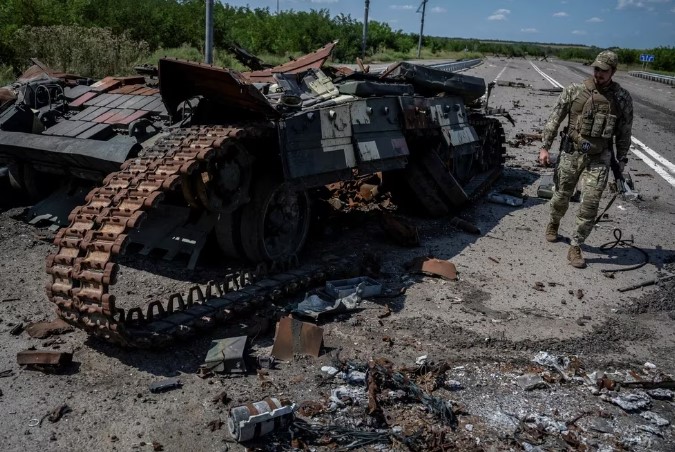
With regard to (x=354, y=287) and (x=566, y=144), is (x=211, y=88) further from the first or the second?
(x=566, y=144)

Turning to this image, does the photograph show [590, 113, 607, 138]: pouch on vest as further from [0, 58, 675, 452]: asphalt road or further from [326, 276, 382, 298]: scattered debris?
[326, 276, 382, 298]: scattered debris

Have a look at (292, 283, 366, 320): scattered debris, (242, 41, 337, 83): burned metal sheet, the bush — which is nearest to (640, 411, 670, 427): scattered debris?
(292, 283, 366, 320): scattered debris

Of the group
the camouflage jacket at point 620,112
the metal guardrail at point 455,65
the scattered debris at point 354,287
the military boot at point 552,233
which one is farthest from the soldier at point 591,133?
the metal guardrail at point 455,65

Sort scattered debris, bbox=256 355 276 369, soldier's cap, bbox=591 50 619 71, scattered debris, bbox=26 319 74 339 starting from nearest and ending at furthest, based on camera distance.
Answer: scattered debris, bbox=256 355 276 369 < scattered debris, bbox=26 319 74 339 < soldier's cap, bbox=591 50 619 71

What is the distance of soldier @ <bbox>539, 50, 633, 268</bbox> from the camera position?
7281mm

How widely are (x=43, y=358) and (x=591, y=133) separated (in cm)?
590

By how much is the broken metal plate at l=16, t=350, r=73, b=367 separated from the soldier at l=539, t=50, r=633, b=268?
17.8ft

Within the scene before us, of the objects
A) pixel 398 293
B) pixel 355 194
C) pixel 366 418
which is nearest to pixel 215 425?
pixel 366 418

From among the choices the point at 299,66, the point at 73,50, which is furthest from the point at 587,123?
the point at 73,50

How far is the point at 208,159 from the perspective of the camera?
5434mm

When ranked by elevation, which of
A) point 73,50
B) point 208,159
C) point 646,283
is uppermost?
point 73,50

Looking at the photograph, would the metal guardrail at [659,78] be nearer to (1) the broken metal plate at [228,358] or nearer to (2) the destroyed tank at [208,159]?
(2) the destroyed tank at [208,159]

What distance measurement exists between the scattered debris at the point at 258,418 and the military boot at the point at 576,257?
456 centimetres

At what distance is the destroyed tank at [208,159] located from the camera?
493 centimetres
